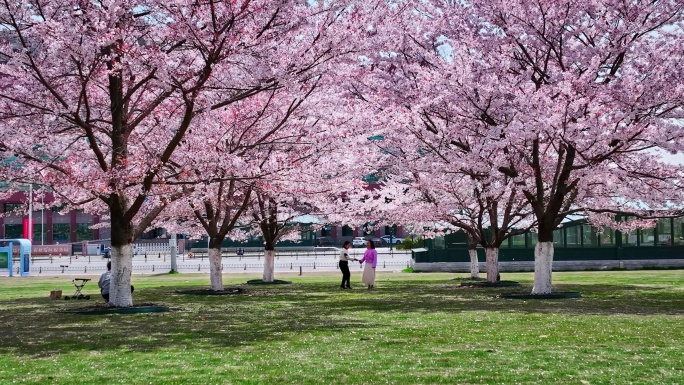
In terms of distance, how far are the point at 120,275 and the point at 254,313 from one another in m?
3.30

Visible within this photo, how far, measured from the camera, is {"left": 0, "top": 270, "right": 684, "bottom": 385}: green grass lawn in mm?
9891

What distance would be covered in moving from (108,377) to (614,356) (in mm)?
6477

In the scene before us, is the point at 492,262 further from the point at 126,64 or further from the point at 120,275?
the point at 126,64

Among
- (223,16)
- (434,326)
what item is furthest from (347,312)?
(223,16)

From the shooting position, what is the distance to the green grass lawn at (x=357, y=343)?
32.4ft

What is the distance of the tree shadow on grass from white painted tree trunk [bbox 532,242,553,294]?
1098 millimetres

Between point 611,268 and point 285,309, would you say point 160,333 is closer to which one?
point 285,309

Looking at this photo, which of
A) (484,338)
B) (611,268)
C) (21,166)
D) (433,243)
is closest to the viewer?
(484,338)

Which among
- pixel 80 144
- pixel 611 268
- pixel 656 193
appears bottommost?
pixel 611 268

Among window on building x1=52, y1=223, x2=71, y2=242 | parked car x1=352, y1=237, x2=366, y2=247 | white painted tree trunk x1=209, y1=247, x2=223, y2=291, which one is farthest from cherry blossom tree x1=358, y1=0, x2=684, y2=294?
window on building x1=52, y1=223, x2=71, y2=242

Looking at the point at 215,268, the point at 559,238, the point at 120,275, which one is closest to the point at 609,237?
the point at 559,238

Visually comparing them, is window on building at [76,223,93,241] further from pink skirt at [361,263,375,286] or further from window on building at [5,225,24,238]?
pink skirt at [361,263,375,286]

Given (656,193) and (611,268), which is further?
(611,268)

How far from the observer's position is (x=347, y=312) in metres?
18.8
